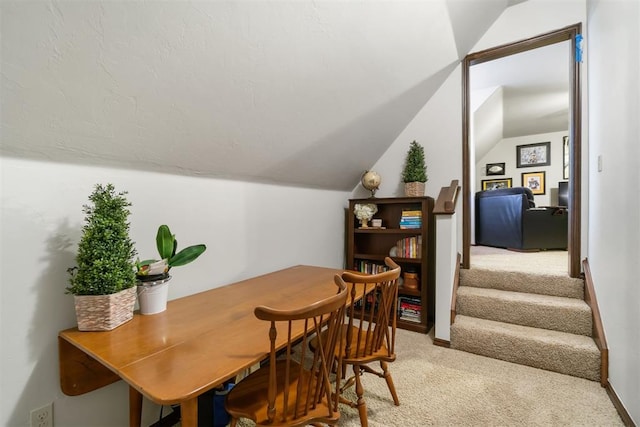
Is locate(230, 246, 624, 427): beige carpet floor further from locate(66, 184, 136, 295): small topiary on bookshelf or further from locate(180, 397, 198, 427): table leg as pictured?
locate(66, 184, 136, 295): small topiary on bookshelf

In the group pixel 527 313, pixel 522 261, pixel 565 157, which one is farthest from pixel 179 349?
pixel 565 157

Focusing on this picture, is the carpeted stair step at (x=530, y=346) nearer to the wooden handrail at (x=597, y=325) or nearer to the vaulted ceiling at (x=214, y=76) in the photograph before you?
the wooden handrail at (x=597, y=325)

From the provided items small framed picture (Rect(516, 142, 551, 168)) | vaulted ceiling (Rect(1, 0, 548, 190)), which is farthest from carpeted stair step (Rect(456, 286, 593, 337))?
small framed picture (Rect(516, 142, 551, 168))

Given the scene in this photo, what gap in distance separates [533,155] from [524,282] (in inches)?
174

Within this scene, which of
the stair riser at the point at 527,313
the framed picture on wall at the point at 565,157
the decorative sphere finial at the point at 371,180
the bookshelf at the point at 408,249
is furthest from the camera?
the framed picture on wall at the point at 565,157

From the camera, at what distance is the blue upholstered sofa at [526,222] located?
3414 millimetres

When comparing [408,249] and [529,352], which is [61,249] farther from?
[529,352]

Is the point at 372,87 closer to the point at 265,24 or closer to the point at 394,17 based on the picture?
the point at 394,17

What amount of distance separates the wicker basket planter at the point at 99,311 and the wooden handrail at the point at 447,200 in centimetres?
215

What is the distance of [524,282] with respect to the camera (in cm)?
236

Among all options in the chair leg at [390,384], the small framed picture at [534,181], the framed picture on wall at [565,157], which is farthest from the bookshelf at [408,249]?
the framed picture on wall at [565,157]

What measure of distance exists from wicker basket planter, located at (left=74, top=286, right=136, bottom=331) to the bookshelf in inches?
82.4

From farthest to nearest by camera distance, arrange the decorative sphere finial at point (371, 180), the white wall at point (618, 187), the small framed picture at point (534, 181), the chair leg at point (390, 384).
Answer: the small framed picture at point (534, 181) < the decorative sphere finial at point (371, 180) < the chair leg at point (390, 384) < the white wall at point (618, 187)

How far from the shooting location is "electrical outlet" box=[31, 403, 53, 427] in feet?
3.39
